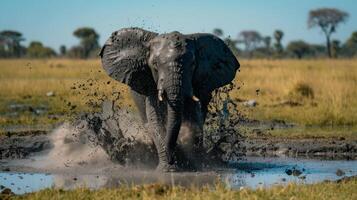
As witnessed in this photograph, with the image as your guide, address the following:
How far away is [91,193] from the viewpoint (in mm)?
7148

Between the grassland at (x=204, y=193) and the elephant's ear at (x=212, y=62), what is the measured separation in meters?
2.54

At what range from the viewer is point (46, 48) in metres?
73.7

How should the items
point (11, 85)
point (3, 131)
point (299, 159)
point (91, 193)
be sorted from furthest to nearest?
1. point (11, 85)
2. point (3, 131)
3. point (299, 159)
4. point (91, 193)

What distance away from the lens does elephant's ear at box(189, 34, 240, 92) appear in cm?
953

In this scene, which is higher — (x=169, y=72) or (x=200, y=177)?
(x=169, y=72)

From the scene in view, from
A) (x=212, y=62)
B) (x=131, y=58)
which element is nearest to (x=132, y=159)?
(x=131, y=58)

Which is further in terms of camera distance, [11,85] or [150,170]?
[11,85]

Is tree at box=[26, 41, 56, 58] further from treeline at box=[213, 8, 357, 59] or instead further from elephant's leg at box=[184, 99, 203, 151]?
elephant's leg at box=[184, 99, 203, 151]

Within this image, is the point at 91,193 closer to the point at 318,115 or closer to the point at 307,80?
the point at 318,115

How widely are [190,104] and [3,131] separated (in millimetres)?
5433

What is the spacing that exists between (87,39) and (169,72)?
60374 millimetres

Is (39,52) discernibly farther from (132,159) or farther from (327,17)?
(132,159)

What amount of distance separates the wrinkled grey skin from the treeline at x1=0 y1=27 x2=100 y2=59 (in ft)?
178

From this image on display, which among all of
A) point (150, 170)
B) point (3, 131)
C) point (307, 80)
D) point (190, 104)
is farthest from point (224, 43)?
point (307, 80)
